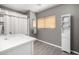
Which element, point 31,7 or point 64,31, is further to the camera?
point 64,31

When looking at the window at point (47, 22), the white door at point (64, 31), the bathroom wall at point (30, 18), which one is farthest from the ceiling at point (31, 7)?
the white door at point (64, 31)

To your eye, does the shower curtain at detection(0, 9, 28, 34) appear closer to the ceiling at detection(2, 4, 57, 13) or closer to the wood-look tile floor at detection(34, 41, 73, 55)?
the ceiling at detection(2, 4, 57, 13)

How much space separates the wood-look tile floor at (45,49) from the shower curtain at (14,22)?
0.96 feet

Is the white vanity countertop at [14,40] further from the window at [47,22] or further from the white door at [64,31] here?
the white door at [64,31]

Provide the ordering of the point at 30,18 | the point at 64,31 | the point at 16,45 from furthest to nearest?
the point at 64,31 → the point at 30,18 → the point at 16,45

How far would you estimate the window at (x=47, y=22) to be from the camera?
1164 millimetres

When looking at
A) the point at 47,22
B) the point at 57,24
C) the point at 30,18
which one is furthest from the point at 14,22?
the point at 57,24

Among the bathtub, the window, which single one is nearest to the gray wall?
the window

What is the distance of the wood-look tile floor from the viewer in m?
1.16

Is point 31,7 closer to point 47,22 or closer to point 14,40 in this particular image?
point 47,22

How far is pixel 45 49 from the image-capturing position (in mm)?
1240

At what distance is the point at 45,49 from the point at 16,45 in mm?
448
